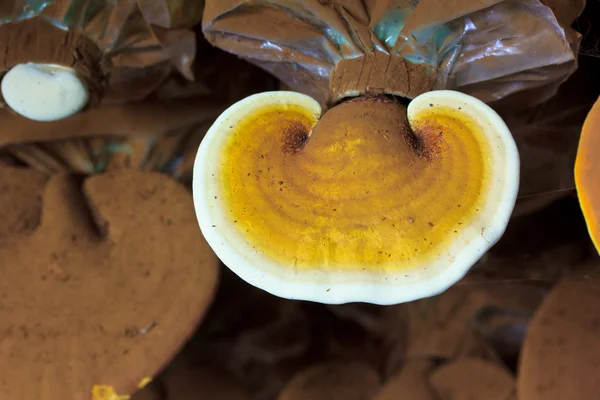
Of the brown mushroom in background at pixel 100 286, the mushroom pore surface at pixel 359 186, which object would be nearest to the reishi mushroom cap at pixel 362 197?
A: the mushroom pore surface at pixel 359 186

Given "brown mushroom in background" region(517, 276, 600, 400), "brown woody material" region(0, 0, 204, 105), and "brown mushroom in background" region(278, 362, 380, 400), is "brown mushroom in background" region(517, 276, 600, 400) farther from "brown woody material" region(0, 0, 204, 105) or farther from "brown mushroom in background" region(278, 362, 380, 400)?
"brown woody material" region(0, 0, 204, 105)

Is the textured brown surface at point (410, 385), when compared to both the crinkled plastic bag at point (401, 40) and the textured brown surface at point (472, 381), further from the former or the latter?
the crinkled plastic bag at point (401, 40)

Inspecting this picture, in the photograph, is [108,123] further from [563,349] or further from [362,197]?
[563,349]

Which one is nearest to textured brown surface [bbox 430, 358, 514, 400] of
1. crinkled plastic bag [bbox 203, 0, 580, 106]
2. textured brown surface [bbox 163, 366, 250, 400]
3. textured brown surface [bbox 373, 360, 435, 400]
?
textured brown surface [bbox 373, 360, 435, 400]

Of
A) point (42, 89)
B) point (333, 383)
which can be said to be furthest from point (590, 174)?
point (42, 89)

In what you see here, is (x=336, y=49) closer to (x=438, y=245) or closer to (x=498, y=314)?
(x=438, y=245)

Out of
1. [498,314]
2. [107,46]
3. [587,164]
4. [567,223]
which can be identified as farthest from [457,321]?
[107,46]
